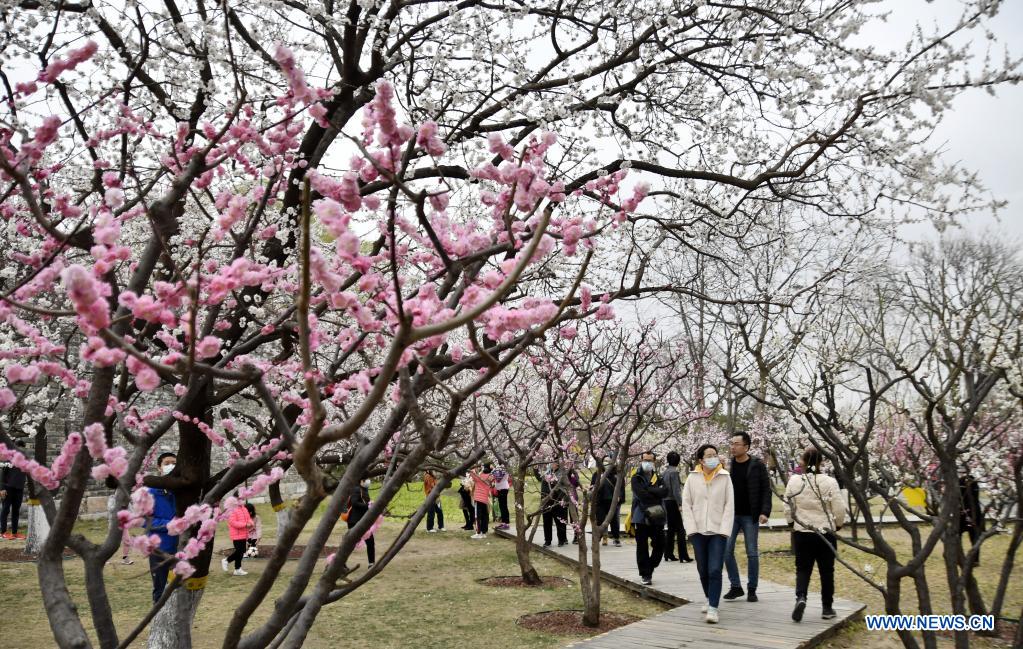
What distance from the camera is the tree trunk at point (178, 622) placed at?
3529 millimetres

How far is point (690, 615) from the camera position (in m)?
7.25

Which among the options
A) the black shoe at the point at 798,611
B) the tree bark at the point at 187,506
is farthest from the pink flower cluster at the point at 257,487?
the black shoe at the point at 798,611

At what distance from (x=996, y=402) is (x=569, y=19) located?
5.45m

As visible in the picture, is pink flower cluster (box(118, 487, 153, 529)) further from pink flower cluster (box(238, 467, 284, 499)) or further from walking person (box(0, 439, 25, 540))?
walking person (box(0, 439, 25, 540))

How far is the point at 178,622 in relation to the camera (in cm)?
371

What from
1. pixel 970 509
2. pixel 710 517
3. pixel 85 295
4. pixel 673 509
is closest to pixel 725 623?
pixel 710 517

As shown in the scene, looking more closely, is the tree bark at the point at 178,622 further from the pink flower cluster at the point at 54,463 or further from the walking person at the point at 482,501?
the walking person at the point at 482,501

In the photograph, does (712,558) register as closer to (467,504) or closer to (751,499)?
(751,499)

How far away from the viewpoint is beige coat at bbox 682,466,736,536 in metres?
6.89

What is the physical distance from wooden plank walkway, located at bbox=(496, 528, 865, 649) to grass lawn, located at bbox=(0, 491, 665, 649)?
55cm

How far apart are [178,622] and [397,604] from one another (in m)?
5.65

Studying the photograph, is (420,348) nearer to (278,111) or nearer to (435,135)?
(435,135)

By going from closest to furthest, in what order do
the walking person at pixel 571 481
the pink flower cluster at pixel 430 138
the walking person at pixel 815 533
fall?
1. the pink flower cluster at pixel 430 138
2. the walking person at pixel 815 533
3. the walking person at pixel 571 481

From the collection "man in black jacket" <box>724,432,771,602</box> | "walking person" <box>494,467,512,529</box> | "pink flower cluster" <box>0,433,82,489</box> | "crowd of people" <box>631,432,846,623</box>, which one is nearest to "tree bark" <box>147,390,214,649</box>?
"pink flower cluster" <box>0,433,82,489</box>
